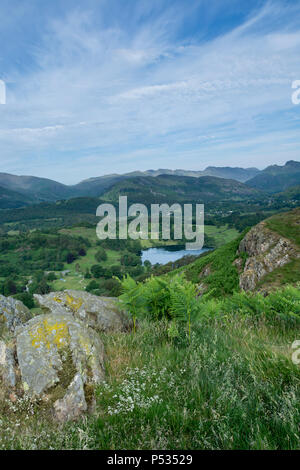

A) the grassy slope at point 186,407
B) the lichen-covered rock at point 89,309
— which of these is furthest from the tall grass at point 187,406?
the lichen-covered rock at point 89,309

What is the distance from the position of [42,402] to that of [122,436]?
4.70 feet

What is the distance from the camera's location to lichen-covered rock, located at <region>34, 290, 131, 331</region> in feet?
24.3

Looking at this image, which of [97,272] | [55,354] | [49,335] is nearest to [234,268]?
[49,335]

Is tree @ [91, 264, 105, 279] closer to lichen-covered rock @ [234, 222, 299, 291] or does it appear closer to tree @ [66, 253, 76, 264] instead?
tree @ [66, 253, 76, 264]

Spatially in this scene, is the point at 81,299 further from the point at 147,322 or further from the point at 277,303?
the point at 277,303

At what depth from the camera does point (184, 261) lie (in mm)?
129250

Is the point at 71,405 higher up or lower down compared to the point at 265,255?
higher up

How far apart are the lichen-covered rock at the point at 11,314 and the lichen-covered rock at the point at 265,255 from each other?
39.0 meters

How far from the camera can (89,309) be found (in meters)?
7.92

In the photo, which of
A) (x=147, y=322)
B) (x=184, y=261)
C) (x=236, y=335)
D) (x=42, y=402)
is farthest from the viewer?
(x=184, y=261)

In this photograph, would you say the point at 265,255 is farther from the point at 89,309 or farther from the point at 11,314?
the point at 11,314

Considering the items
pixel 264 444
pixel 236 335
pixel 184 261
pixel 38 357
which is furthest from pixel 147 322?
pixel 184 261

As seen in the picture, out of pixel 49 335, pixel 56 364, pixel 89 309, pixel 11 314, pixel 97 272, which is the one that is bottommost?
pixel 97 272

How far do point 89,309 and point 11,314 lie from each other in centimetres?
327
